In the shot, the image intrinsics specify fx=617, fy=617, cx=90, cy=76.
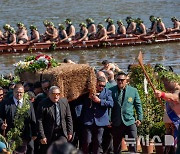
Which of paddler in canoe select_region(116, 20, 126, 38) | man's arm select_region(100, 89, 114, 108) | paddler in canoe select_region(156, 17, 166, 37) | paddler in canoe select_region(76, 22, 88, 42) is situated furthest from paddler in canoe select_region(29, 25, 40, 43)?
man's arm select_region(100, 89, 114, 108)

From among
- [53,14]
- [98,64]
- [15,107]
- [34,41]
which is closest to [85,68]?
[15,107]

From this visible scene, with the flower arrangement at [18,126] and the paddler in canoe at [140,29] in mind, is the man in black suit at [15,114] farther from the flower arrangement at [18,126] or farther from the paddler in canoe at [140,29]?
the paddler in canoe at [140,29]

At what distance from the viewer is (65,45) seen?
26.1m

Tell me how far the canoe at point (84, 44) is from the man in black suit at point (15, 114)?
1689 centimetres

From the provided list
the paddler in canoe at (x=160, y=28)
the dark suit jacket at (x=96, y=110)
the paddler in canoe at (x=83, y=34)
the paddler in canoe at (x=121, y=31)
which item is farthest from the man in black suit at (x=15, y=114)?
the paddler in canoe at (x=160, y=28)

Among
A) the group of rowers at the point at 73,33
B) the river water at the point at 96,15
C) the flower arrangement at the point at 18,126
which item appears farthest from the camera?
the group of rowers at the point at 73,33

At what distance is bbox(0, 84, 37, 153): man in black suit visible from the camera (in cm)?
868

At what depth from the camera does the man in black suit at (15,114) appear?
8.68m

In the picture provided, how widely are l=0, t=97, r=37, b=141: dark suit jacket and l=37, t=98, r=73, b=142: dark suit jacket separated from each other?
114 mm

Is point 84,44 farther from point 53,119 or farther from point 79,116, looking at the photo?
point 53,119

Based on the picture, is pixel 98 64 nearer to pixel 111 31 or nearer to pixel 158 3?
pixel 111 31

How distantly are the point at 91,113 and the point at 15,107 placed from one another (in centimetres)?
136

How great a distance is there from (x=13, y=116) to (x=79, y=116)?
1305 mm

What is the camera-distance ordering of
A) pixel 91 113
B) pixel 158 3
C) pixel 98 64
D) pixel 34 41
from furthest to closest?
pixel 158 3 < pixel 34 41 < pixel 98 64 < pixel 91 113
